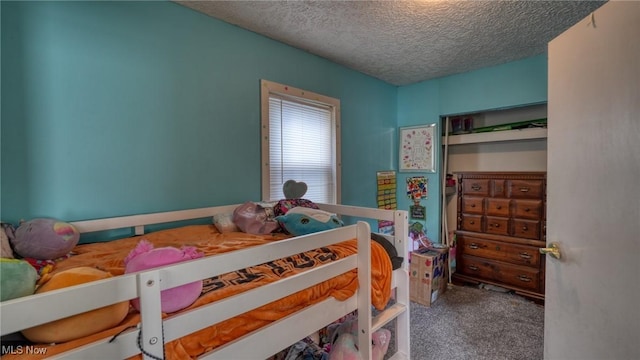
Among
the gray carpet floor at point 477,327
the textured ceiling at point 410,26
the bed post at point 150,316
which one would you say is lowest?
the gray carpet floor at point 477,327

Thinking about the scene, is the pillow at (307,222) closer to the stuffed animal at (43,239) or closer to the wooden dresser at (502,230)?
the stuffed animal at (43,239)

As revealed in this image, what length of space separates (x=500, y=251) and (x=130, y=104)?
11.1 feet

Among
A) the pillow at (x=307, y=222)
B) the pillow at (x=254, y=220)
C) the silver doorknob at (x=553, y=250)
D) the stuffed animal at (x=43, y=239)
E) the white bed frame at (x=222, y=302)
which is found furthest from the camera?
the pillow at (x=254, y=220)

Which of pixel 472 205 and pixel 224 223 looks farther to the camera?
pixel 472 205

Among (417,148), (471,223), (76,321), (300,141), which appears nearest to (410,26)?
(300,141)

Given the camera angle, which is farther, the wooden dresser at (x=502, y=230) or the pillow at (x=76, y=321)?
the wooden dresser at (x=502, y=230)

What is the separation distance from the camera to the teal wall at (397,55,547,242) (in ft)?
8.73

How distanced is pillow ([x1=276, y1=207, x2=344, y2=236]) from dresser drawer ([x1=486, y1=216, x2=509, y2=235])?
205 cm

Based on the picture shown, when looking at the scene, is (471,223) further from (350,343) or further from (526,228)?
(350,343)

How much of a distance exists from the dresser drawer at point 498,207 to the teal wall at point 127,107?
2334 millimetres

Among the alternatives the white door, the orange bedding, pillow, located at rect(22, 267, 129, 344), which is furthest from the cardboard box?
pillow, located at rect(22, 267, 129, 344)

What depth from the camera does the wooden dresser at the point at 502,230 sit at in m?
2.57

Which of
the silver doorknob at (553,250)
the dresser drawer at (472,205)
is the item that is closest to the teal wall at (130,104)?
the dresser drawer at (472,205)

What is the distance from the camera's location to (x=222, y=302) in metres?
0.86
